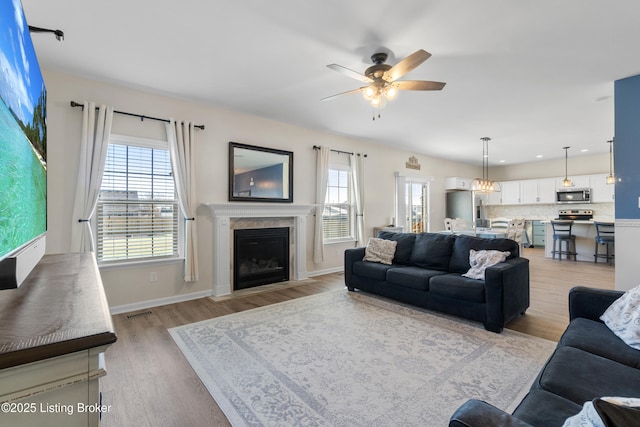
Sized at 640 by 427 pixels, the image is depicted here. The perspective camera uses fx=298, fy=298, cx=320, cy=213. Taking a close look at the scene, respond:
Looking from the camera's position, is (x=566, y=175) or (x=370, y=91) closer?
(x=370, y=91)

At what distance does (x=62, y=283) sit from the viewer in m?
1.24

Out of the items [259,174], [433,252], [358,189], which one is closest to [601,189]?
[358,189]

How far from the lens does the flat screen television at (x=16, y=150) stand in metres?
0.92

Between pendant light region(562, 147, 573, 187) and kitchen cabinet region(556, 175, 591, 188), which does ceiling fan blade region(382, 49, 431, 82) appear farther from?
kitchen cabinet region(556, 175, 591, 188)

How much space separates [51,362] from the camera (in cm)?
65

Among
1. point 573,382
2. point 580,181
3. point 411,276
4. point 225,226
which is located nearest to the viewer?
point 573,382

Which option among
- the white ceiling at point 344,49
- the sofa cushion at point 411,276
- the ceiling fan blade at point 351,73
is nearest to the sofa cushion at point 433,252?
the sofa cushion at point 411,276

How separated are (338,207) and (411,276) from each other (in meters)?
2.67

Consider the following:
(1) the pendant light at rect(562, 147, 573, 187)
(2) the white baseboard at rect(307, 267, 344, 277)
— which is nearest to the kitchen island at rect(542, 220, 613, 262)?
(1) the pendant light at rect(562, 147, 573, 187)

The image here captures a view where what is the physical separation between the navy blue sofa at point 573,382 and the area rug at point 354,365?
21.8 inches

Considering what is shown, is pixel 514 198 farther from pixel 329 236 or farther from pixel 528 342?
pixel 528 342

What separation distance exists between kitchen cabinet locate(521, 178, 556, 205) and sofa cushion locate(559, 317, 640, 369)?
8469mm

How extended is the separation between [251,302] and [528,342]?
121 inches

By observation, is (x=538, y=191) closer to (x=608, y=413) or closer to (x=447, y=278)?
(x=447, y=278)
